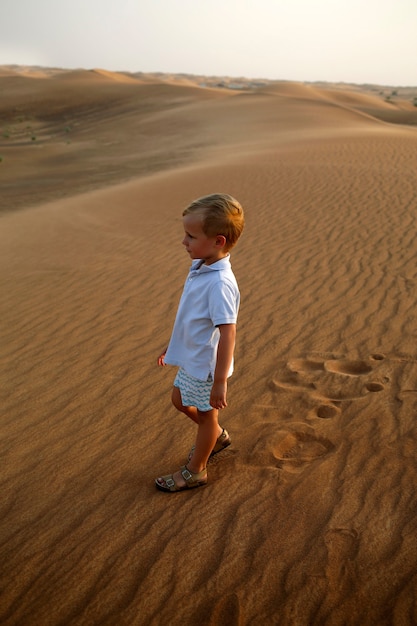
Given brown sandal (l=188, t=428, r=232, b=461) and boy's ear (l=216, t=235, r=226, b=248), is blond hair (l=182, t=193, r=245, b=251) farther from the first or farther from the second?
brown sandal (l=188, t=428, r=232, b=461)

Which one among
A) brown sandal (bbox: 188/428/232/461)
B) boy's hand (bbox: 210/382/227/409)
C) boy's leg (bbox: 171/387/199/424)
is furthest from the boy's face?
brown sandal (bbox: 188/428/232/461)

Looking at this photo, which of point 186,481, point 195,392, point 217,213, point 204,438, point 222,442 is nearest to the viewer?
point 217,213

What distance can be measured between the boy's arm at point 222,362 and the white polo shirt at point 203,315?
0.04 meters

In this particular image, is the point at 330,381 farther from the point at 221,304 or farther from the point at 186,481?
the point at 221,304

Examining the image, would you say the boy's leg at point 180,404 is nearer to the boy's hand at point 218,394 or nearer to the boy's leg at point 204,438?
the boy's leg at point 204,438

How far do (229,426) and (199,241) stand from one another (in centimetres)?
150

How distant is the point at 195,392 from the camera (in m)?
2.69

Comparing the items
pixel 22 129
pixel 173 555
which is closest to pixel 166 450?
pixel 173 555

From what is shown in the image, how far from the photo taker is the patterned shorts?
2.68 meters

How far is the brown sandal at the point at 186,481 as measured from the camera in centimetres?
293

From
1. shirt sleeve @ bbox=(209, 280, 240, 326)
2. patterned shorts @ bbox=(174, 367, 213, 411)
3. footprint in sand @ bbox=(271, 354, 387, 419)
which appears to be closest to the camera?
shirt sleeve @ bbox=(209, 280, 240, 326)

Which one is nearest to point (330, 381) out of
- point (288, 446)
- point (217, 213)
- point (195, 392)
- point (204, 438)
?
point (288, 446)

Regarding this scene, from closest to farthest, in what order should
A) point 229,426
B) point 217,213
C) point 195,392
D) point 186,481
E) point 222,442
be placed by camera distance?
point 217,213, point 195,392, point 186,481, point 222,442, point 229,426

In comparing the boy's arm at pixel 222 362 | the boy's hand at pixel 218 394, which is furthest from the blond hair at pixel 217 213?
the boy's hand at pixel 218 394
